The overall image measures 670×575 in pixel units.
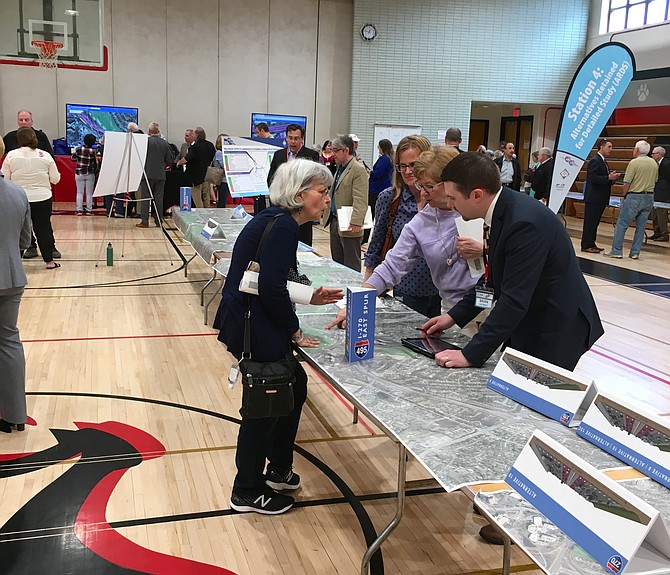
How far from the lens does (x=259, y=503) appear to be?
261 cm

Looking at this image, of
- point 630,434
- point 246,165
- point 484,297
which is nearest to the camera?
point 630,434

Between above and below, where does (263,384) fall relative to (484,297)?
below

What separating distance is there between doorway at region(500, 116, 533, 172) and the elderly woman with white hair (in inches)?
622

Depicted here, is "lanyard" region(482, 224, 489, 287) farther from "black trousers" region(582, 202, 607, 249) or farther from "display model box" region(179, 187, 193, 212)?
"black trousers" region(582, 202, 607, 249)

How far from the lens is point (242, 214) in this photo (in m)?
6.83

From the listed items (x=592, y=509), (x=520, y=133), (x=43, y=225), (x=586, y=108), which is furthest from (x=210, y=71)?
(x=592, y=509)

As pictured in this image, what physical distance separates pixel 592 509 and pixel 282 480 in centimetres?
173

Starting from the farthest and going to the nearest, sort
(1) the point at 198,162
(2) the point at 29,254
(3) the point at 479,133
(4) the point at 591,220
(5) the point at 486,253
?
(3) the point at 479,133 < (1) the point at 198,162 < (4) the point at 591,220 < (2) the point at 29,254 < (5) the point at 486,253

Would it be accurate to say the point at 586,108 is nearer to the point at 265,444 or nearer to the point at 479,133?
the point at 265,444

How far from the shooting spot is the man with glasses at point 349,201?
5371mm

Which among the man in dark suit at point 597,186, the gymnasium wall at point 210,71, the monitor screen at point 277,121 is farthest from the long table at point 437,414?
the gymnasium wall at point 210,71

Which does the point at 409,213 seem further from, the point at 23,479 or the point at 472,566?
the point at 23,479

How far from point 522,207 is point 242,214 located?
506cm

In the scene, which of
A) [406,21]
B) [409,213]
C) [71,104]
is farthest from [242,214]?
[406,21]
